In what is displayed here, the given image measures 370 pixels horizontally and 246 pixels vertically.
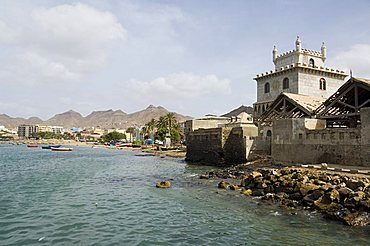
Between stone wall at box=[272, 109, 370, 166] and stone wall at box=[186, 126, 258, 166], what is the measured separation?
6.57m

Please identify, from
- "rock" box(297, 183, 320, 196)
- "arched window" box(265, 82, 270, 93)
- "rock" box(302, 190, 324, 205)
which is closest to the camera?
"rock" box(302, 190, 324, 205)

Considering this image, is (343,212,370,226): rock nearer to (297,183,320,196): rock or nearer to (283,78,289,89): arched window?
(297,183,320,196): rock

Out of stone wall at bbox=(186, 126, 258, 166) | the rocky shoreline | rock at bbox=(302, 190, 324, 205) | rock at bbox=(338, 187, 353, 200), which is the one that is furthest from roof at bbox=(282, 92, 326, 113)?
rock at bbox=(338, 187, 353, 200)

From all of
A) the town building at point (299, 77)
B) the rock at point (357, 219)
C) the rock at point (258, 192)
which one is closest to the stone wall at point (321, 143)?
the rock at point (258, 192)

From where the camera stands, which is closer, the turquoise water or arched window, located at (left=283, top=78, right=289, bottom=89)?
the turquoise water

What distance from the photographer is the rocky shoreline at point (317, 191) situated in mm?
16062

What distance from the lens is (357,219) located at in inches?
596

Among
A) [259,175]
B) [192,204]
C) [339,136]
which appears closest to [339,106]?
[339,136]

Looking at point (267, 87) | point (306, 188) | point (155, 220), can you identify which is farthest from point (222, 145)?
point (155, 220)

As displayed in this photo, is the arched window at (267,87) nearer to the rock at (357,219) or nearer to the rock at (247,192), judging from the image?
the rock at (247,192)

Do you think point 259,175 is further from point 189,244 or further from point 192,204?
point 189,244

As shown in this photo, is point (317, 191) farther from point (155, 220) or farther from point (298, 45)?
point (298, 45)

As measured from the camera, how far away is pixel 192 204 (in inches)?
802

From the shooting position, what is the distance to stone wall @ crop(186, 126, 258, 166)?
4024cm
